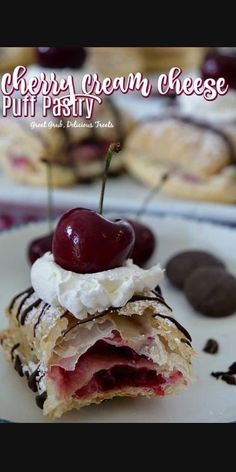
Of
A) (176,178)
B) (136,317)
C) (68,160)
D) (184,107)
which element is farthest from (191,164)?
(136,317)

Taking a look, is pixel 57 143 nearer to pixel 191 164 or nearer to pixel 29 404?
pixel 191 164

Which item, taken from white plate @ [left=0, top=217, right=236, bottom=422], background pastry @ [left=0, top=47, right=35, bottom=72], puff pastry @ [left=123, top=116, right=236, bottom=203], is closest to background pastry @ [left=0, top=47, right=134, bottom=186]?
puff pastry @ [left=123, top=116, right=236, bottom=203]

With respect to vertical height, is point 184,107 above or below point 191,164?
above

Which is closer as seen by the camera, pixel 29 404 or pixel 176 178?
pixel 29 404

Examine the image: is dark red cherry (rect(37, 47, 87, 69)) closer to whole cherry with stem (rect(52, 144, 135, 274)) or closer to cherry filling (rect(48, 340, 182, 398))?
whole cherry with stem (rect(52, 144, 135, 274))

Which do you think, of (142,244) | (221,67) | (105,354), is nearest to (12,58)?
(221,67)

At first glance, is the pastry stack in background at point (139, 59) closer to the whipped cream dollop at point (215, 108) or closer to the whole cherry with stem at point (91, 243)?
the whipped cream dollop at point (215, 108)
